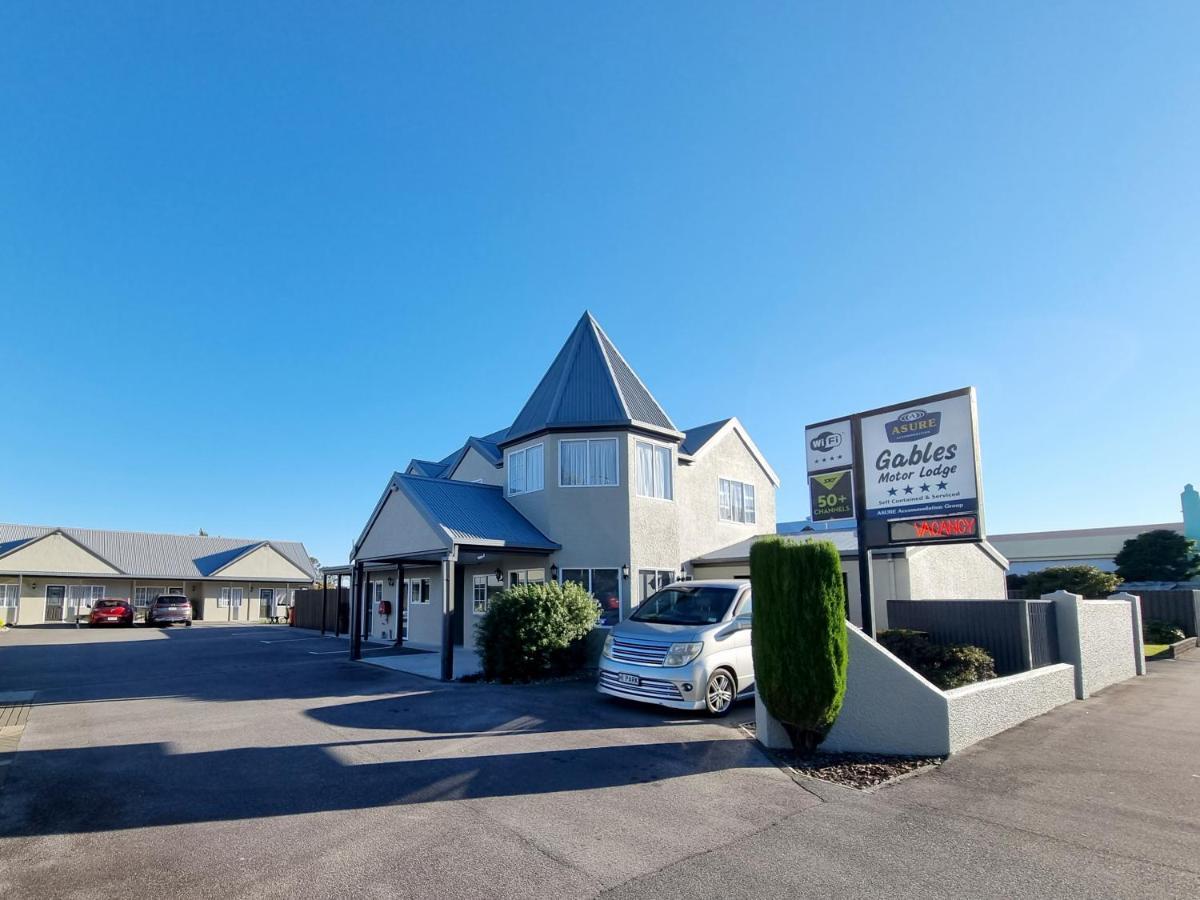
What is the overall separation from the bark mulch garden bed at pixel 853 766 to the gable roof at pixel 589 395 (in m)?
10.7

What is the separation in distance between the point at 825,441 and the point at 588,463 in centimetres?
714

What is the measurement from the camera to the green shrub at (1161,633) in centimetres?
1980

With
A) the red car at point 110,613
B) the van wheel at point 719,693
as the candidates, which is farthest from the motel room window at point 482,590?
the red car at point 110,613

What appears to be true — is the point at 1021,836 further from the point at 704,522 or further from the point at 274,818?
the point at 704,522

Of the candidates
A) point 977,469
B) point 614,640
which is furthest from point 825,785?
point 977,469

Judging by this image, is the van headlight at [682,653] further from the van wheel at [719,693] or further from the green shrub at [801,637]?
the green shrub at [801,637]

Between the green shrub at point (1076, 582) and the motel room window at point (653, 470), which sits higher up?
the motel room window at point (653, 470)

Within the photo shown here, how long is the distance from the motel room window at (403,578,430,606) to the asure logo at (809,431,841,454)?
13.8m

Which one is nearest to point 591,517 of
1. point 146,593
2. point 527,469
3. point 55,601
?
point 527,469

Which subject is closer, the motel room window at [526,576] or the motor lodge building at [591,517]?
the motor lodge building at [591,517]

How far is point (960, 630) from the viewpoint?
12047 mm

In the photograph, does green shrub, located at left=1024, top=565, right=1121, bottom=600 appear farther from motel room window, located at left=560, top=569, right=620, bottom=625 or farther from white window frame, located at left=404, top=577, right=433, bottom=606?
white window frame, located at left=404, top=577, right=433, bottom=606

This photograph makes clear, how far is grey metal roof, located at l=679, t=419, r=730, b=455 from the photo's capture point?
68.0 ft

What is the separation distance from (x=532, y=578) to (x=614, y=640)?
7.73 meters
